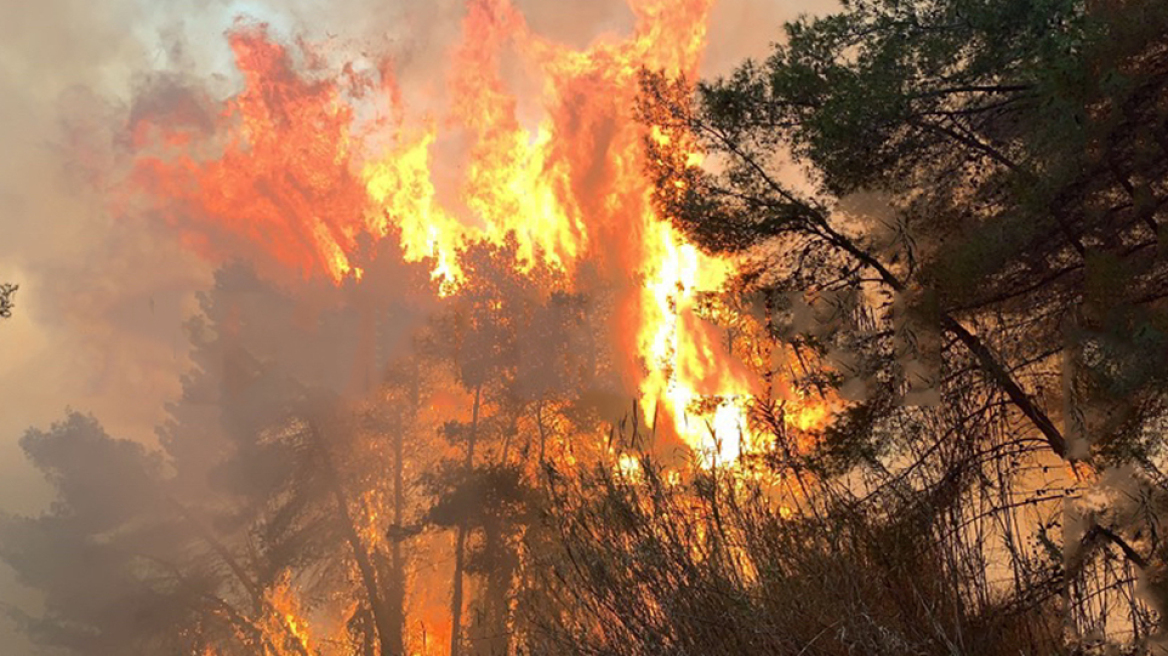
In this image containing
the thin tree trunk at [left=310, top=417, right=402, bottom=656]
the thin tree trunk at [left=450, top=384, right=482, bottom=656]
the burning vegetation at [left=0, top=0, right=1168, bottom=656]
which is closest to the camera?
the burning vegetation at [left=0, top=0, right=1168, bottom=656]

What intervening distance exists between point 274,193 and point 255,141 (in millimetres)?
1921

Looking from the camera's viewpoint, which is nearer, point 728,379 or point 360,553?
point 728,379

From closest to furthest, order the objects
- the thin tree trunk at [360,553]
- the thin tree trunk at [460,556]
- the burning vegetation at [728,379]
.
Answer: the burning vegetation at [728,379], the thin tree trunk at [460,556], the thin tree trunk at [360,553]

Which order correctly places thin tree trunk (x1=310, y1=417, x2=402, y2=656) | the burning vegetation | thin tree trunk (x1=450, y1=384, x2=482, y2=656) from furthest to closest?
1. thin tree trunk (x1=310, y1=417, x2=402, y2=656)
2. thin tree trunk (x1=450, y1=384, x2=482, y2=656)
3. the burning vegetation

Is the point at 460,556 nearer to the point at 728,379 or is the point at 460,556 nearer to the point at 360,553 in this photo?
the point at 360,553

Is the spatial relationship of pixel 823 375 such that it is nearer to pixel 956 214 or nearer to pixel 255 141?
pixel 956 214

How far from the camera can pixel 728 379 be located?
733 inches

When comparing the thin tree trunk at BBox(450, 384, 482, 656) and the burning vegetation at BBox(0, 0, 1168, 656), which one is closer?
the burning vegetation at BBox(0, 0, 1168, 656)

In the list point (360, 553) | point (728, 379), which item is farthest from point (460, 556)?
point (728, 379)

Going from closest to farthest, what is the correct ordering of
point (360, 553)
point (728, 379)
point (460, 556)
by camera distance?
point (728, 379) → point (460, 556) → point (360, 553)

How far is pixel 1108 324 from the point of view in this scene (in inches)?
316

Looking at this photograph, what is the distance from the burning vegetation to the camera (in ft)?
15.3

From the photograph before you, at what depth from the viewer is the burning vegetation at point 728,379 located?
4.65 meters

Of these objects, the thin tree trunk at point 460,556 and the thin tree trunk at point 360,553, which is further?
the thin tree trunk at point 360,553
